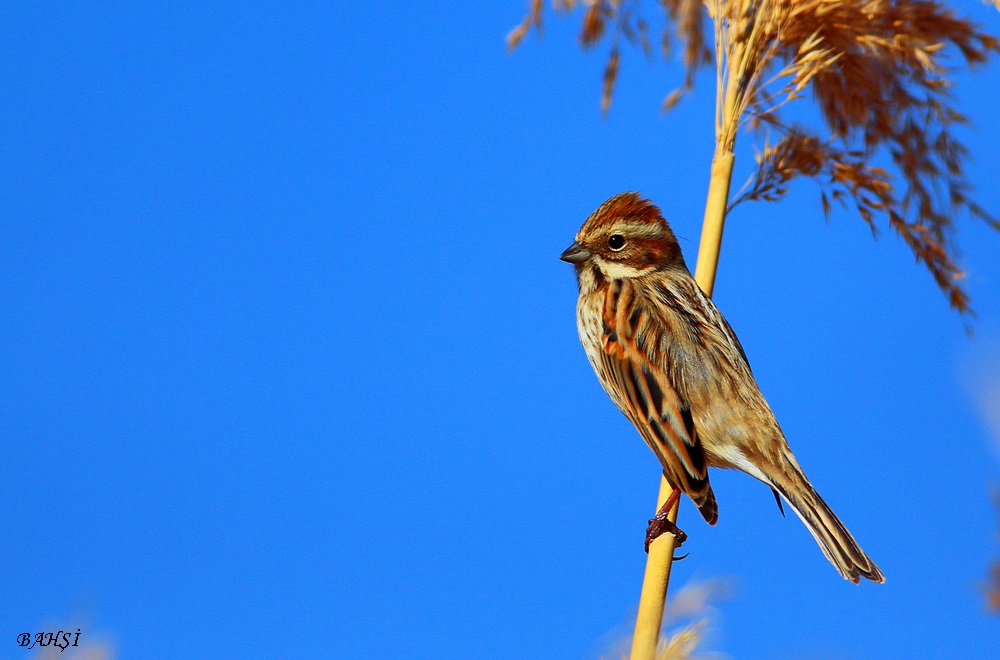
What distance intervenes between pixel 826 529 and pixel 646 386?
740mm

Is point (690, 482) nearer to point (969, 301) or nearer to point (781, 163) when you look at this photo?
point (781, 163)

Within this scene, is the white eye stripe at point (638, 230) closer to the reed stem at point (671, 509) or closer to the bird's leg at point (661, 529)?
the reed stem at point (671, 509)

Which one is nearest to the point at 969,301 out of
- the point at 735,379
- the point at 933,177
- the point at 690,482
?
the point at 933,177

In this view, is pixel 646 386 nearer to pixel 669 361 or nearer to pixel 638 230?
pixel 669 361

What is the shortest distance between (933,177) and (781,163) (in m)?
0.84

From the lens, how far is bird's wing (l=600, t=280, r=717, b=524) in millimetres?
3004

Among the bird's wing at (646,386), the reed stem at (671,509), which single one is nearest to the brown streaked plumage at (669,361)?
the bird's wing at (646,386)

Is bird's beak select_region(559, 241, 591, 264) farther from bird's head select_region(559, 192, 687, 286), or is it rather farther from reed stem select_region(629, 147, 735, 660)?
reed stem select_region(629, 147, 735, 660)

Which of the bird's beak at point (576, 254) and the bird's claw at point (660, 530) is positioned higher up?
the bird's beak at point (576, 254)

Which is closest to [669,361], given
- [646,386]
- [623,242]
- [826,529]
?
[646,386]

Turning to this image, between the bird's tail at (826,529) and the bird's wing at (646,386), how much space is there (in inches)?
12.2

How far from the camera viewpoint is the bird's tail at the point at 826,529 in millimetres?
2723

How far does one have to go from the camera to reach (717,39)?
296 centimetres

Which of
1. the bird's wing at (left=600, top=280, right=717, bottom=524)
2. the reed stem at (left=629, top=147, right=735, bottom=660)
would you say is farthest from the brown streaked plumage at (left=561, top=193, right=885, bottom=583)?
the reed stem at (left=629, top=147, right=735, bottom=660)
